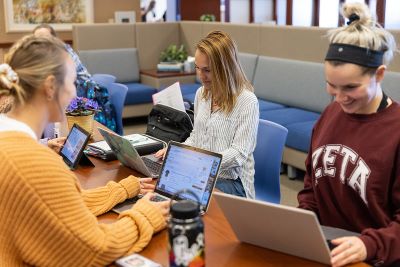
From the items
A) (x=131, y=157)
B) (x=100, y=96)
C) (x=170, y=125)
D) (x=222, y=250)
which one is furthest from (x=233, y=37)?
(x=222, y=250)

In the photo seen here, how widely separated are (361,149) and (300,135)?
2534 mm

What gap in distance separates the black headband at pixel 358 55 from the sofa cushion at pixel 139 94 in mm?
4748

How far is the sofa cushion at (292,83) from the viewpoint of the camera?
4742 millimetres

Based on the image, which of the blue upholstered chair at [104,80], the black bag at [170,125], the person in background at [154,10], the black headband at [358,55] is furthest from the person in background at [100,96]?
the person in background at [154,10]

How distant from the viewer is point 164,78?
6.38 meters

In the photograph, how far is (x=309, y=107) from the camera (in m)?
4.87

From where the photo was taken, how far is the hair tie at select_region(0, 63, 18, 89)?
138 cm

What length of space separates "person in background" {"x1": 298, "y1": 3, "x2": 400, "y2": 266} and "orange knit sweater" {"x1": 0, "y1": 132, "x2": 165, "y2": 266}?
0.66 meters

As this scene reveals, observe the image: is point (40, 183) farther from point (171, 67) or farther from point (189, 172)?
point (171, 67)

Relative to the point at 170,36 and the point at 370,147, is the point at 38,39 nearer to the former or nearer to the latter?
the point at 370,147

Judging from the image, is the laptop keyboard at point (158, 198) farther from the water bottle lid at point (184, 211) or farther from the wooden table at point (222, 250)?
the water bottle lid at point (184, 211)

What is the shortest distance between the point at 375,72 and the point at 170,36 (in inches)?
219

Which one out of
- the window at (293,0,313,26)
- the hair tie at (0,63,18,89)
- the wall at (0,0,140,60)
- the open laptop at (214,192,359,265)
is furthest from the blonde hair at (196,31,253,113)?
the window at (293,0,313,26)

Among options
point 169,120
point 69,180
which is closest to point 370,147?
point 69,180
